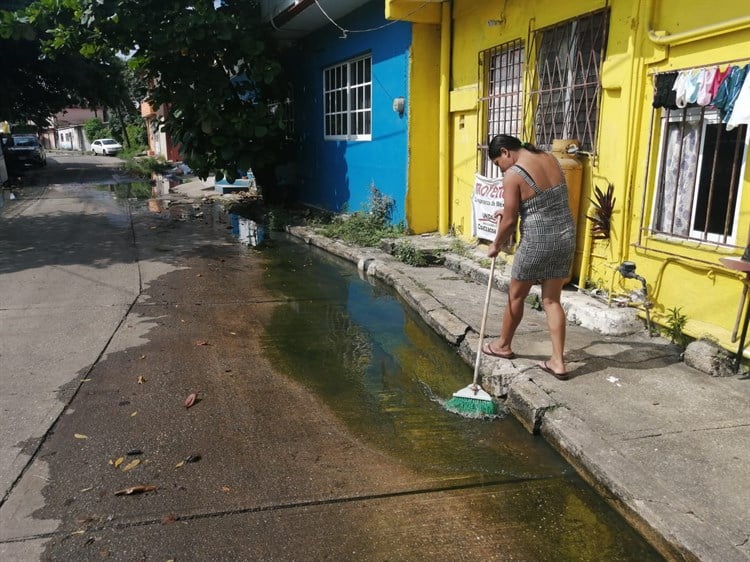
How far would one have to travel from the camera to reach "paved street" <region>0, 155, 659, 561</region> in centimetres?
295

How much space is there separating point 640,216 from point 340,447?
342cm

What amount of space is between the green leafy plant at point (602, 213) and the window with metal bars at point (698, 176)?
485 millimetres

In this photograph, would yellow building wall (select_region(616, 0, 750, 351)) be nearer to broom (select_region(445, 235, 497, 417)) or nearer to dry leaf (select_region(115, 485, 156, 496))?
broom (select_region(445, 235, 497, 417))

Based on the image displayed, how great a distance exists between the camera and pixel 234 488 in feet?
11.0

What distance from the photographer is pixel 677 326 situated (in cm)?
495

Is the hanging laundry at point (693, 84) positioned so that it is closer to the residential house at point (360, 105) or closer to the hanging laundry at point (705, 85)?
the hanging laundry at point (705, 85)

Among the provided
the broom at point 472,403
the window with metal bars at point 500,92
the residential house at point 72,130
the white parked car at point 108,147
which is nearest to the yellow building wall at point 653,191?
the broom at point 472,403

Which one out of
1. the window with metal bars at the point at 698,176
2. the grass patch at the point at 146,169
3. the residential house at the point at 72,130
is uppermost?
the residential house at the point at 72,130

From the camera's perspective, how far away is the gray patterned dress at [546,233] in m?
4.36

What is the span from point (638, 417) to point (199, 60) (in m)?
11.9

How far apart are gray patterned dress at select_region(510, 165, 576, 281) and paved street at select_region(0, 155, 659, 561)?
115cm

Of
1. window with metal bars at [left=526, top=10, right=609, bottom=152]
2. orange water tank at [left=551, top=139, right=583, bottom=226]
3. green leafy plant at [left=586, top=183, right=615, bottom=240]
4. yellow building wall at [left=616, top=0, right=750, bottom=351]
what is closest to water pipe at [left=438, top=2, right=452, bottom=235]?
window with metal bars at [left=526, top=10, right=609, bottom=152]

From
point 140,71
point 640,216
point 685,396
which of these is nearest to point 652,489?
point 685,396

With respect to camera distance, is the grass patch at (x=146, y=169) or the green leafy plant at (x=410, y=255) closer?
the green leafy plant at (x=410, y=255)
